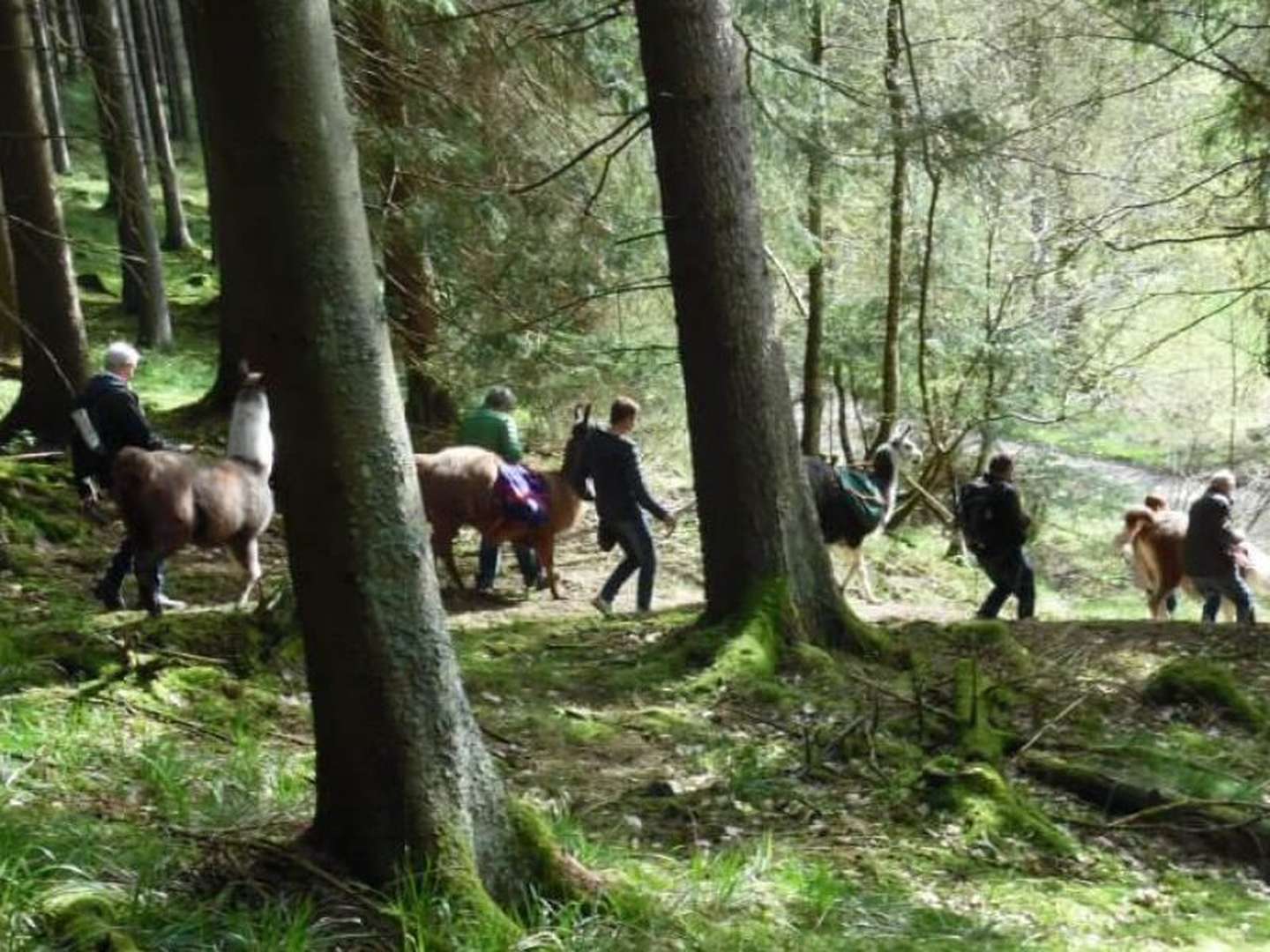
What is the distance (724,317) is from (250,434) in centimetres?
367

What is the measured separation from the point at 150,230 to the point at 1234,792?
16474mm

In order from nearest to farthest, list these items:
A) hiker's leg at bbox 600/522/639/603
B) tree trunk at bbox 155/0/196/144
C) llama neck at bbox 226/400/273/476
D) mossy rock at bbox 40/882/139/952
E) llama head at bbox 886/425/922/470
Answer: mossy rock at bbox 40/882/139/952 → llama neck at bbox 226/400/273/476 → hiker's leg at bbox 600/522/639/603 → llama head at bbox 886/425/922/470 → tree trunk at bbox 155/0/196/144

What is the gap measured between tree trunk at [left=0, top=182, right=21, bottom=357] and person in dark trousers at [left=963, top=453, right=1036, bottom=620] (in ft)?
30.8

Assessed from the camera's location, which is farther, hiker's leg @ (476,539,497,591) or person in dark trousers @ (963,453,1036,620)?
person in dark trousers @ (963,453,1036,620)

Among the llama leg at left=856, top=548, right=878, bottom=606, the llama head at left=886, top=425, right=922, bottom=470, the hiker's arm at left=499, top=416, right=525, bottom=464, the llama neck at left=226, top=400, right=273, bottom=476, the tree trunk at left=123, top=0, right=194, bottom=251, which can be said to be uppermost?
the tree trunk at left=123, top=0, right=194, bottom=251

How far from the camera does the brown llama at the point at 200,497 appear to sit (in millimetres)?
8672

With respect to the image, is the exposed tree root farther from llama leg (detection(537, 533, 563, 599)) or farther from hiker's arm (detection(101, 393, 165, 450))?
hiker's arm (detection(101, 393, 165, 450))

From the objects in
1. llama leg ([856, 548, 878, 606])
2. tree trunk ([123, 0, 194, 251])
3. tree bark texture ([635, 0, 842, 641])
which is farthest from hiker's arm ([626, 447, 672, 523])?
tree trunk ([123, 0, 194, 251])

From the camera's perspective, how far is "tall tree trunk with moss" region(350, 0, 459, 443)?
458 inches

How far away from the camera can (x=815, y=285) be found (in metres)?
18.2

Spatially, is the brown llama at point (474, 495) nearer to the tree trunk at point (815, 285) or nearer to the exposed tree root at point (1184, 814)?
the tree trunk at point (815, 285)

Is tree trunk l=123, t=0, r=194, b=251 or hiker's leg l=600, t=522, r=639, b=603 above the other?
tree trunk l=123, t=0, r=194, b=251

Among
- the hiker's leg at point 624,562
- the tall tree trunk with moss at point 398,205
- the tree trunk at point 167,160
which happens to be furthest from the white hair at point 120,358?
the tree trunk at point 167,160

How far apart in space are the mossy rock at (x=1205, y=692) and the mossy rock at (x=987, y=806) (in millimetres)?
2179
